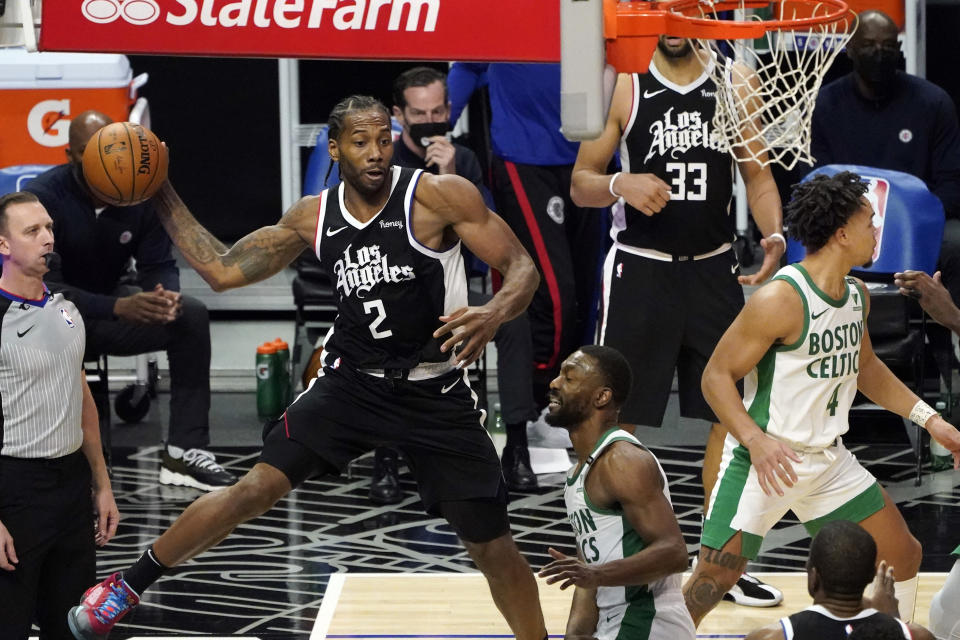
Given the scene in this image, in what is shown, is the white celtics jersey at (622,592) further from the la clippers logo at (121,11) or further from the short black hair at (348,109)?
the la clippers logo at (121,11)

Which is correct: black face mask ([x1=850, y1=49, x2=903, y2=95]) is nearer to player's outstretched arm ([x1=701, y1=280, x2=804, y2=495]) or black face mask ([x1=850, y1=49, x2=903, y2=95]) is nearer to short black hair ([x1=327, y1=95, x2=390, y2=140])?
player's outstretched arm ([x1=701, y1=280, x2=804, y2=495])

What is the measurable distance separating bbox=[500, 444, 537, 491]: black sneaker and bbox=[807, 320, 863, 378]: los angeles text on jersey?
289 centimetres

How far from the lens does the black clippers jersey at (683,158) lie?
251 inches

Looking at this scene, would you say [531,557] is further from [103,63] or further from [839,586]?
→ [103,63]

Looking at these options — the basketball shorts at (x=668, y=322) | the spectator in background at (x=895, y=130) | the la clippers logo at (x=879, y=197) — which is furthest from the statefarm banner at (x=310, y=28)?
the spectator in background at (x=895, y=130)

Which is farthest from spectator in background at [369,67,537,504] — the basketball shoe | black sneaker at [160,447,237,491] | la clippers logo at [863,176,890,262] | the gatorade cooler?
the basketball shoe

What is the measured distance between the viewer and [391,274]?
5141mm

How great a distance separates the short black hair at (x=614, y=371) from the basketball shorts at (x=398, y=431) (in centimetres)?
Result: 66

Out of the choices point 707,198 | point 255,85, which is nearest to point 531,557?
point 707,198

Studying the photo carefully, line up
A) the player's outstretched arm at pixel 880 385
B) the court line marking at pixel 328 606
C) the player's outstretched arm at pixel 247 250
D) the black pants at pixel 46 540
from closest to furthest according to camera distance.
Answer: the black pants at pixel 46 540, the player's outstretched arm at pixel 880 385, the player's outstretched arm at pixel 247 250, the court line marking at pixel 328 606

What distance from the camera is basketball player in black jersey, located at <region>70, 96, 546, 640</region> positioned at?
5.07m

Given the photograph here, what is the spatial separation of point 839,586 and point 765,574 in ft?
9.11

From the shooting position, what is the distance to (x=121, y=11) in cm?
451

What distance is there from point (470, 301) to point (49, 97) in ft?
9.18
